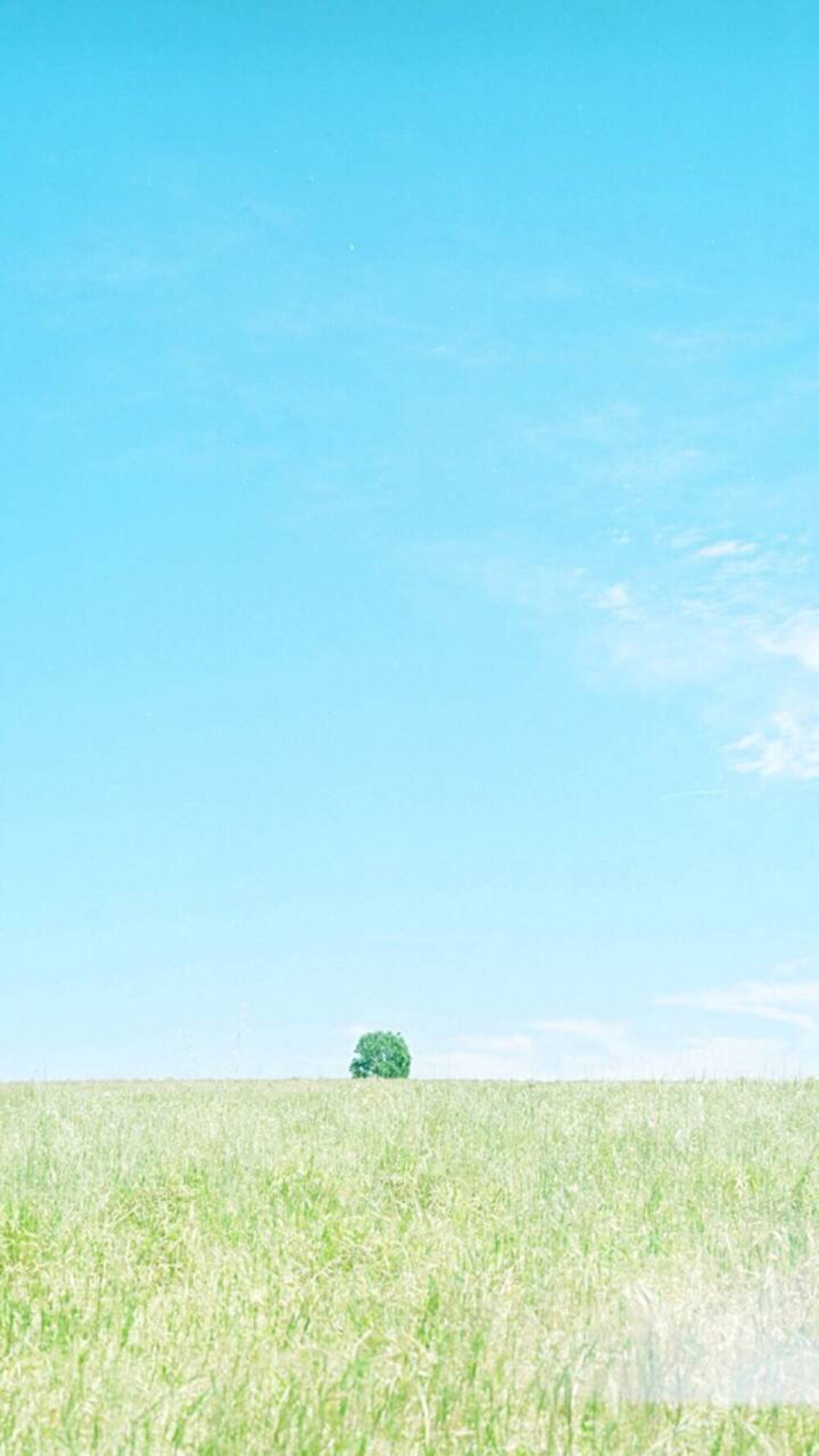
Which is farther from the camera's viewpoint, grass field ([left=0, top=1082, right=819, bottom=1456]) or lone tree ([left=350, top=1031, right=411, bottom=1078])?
lone tree ([left=350, top=1031, right=411, bottom=1078])

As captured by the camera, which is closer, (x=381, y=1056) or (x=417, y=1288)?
(x=417, y=1288)

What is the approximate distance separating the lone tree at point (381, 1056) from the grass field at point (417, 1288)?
84.8 feet

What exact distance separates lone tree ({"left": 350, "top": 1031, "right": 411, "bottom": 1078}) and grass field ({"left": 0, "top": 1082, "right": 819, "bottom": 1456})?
84.8ft

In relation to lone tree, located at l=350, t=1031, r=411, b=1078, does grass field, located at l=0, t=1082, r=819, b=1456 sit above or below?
below

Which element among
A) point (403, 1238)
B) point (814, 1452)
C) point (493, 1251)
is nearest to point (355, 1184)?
point (403, 1238)

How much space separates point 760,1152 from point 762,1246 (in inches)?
98.0

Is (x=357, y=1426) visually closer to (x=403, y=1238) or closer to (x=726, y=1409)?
(x=726, y=1409)

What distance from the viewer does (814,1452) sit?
15.9ft

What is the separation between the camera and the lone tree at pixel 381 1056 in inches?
1439

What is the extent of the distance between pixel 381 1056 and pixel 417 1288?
102 ft

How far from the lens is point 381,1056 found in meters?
36.6

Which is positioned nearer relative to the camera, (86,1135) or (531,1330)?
(531,1330)

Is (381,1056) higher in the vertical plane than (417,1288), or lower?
higher

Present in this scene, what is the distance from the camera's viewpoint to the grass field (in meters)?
4.94
